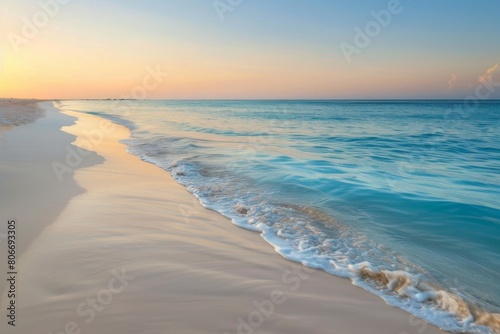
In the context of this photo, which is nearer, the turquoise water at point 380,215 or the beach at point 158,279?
the beach at point 158,279

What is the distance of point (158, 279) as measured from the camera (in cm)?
376

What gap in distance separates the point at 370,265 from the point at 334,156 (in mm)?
11032

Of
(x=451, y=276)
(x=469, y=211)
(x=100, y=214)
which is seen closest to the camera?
(x=451, y=276)

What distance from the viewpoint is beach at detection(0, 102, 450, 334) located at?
3.03 m

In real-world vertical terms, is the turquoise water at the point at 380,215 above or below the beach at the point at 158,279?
below

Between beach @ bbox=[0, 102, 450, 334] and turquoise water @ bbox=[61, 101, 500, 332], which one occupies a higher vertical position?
beach @ bbox=[0, 102, 450, 334]

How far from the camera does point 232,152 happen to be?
50.1ft

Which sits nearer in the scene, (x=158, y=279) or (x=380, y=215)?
(x=158, y=279)

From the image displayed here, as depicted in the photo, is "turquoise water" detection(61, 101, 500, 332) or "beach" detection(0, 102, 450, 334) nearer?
"beach" detection(0, 102, 450, 334)

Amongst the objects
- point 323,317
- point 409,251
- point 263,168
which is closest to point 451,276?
point 409,251

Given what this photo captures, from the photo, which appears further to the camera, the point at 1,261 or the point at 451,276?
the point at 451,276

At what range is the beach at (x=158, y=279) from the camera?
3029mm

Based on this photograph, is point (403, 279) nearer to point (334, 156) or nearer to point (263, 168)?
point (263, 168)

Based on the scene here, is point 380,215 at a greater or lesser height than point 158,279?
lesser
